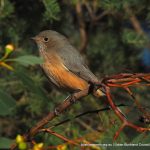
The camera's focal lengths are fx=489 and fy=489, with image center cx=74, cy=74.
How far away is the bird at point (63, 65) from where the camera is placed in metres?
4.53

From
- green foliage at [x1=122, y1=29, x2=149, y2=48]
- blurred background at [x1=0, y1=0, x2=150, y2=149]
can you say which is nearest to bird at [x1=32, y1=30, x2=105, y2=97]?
blurred background at [x1=0, y1=0, x2=150, y2=149]

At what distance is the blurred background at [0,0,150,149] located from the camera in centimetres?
443

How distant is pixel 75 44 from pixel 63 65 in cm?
90

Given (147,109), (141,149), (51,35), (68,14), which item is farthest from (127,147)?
(68,14)

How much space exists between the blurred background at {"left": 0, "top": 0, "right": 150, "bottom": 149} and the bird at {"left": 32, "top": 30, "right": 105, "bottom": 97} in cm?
11

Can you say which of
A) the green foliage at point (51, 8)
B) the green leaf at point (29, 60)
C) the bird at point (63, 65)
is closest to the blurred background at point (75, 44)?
the green foliage at point (51, 8)

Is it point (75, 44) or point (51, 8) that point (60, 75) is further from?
point (75, 44)

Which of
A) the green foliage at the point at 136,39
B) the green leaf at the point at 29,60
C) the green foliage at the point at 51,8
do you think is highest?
the green leaf at the point at 29,60

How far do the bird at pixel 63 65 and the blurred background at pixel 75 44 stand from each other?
115 mm

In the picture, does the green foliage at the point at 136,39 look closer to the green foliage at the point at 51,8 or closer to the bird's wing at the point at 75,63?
the bird's wing at the point at 75,63

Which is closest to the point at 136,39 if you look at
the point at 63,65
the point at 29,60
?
the point at 63,65

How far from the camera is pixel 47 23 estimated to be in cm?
486

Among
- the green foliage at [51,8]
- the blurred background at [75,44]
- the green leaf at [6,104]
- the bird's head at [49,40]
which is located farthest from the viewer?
the bird's head at [49,40]

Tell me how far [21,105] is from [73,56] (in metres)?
0.70
